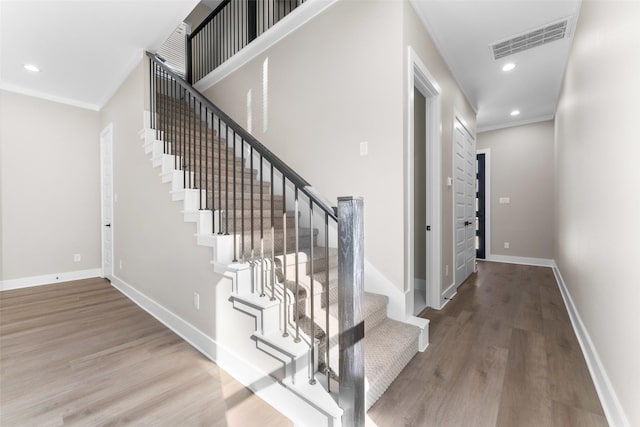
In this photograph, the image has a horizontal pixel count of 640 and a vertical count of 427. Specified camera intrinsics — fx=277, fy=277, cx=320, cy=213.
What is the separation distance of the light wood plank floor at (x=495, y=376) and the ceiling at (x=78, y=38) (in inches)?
144

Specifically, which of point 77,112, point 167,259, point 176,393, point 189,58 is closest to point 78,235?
point 77,112

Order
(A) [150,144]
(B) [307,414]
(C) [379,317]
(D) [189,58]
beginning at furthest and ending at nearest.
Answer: (D) [189,58], (A) [150,144], (C) [379,317], (B) [307,414]

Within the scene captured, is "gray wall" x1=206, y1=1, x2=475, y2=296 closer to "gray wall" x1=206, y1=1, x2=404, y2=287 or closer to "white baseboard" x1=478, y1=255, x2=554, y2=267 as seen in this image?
"gray wall" x1=206, y1=1, x2=404, y2=287

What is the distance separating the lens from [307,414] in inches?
55.4

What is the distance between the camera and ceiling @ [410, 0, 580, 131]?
241cm

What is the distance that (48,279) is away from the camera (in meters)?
4.11

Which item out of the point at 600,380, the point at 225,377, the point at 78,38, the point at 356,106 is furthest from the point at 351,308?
the point at 78,38

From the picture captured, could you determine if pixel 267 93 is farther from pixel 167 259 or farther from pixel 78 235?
pixel 78 235

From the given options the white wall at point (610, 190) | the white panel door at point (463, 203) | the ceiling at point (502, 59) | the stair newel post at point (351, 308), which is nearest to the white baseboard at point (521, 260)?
the white panel door at point (463, 203)

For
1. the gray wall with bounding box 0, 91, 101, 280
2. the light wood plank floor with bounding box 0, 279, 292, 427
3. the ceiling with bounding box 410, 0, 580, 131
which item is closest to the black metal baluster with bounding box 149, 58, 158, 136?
the light wood plank floor with bounding box 0, 279, 292, 427

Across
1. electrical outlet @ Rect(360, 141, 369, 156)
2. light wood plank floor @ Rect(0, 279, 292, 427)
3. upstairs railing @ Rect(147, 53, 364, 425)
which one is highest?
electrical outlet @ Rect(360, 141, 369, 156)

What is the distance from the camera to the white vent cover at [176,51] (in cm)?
496

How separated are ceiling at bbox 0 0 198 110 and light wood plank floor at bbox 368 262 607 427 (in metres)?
3.65

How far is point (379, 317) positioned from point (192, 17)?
20.2ft
